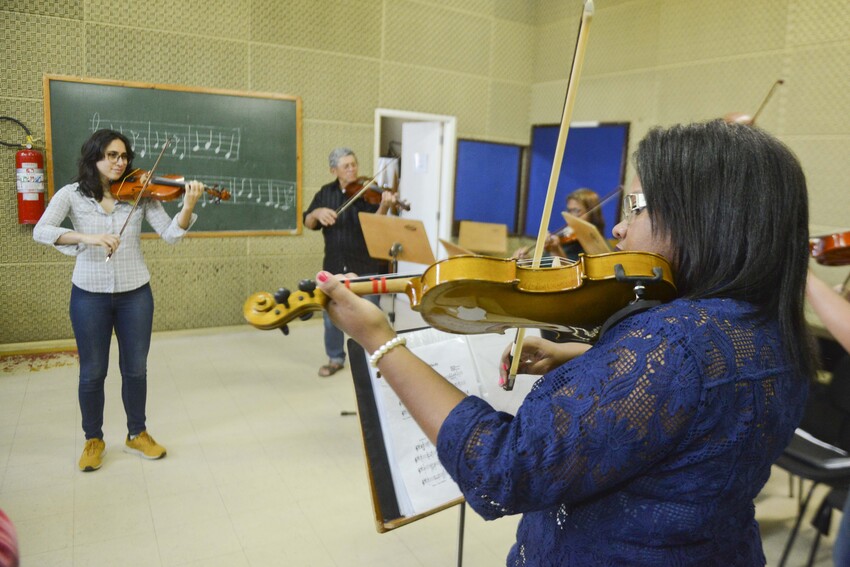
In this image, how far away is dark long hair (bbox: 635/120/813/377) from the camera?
88 centimetres

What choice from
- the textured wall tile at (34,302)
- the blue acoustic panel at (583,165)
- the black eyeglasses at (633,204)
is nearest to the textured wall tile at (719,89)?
the blue acoustic panel at (583,165)

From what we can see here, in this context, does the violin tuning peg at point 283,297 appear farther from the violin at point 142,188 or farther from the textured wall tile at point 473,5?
the textured wall tile at point 473,5

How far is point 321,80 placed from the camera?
222 inches

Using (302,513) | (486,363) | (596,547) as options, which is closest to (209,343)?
(302,513)

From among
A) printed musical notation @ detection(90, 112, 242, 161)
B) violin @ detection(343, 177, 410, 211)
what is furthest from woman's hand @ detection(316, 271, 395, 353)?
printed musical notation @ detection(90, 112, 242, 161)

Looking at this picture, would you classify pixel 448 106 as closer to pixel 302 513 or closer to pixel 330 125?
pixel 330 125

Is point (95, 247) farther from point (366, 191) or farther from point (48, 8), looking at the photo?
point (48, 8)

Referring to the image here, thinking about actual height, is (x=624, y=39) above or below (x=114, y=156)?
above

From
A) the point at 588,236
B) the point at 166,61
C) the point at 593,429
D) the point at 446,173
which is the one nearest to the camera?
the point at 593,429

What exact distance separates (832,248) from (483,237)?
4136mm

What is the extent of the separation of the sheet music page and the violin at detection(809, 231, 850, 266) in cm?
184

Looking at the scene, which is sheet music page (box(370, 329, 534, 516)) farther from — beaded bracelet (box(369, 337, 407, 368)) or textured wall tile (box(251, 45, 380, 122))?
textured wall tile (box(251, 45, 380, 122))

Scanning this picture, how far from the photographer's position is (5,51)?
14.4ft

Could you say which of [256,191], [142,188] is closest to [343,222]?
[256,191]
